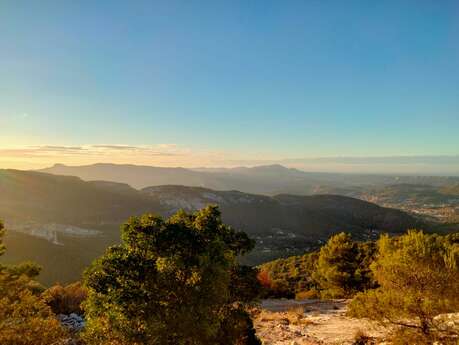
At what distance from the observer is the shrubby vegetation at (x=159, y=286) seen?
35.4 ft

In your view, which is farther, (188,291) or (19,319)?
(19,319)

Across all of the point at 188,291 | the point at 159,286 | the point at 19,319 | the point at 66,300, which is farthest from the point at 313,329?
the point at 66,300

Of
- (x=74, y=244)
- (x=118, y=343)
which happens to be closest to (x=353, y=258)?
(x=118, y=343)

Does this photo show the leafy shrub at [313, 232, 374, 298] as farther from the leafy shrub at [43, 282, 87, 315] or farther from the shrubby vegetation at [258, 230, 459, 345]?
the shrubby vegetation at [258, 230, 459, 345]

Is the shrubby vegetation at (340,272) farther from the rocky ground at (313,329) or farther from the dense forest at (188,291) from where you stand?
the dense forest at (188,291)

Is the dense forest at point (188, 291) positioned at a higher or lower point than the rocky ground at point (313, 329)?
higher

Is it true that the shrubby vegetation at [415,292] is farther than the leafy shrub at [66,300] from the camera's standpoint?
No

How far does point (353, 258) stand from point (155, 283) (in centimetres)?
4052

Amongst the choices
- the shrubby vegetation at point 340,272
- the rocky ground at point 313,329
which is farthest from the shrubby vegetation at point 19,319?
the shrubby vegetation at point 340,272

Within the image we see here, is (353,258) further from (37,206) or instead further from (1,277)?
(37,206)

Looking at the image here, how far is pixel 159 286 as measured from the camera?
37.4ft

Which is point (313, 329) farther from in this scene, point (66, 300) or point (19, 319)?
point (66, 300)

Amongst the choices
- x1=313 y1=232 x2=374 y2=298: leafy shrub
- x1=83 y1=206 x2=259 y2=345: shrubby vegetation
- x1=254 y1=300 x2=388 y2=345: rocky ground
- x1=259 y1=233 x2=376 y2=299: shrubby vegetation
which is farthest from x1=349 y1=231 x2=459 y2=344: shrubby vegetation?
x1=313 y1=232 x2=374 y2=298: leafy shrub

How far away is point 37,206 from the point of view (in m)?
190
